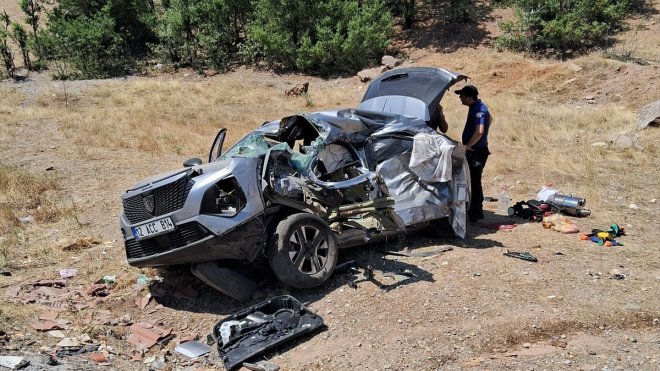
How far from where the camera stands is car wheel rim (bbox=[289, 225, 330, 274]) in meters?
5.38

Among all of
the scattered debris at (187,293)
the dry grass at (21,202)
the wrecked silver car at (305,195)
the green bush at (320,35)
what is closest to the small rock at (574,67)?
the green bush at (320,35)

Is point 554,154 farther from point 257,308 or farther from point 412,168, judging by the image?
point 257,308

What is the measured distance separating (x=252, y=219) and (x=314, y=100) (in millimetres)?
15355

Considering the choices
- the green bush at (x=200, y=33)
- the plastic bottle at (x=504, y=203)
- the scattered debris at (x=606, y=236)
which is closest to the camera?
the scattered debris at (x=606, y=236)

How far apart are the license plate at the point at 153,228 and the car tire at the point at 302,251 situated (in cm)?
93

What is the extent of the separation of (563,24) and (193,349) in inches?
913

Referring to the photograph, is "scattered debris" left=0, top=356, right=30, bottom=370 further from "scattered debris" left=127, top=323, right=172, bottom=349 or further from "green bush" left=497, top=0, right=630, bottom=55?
"green bush" left=497, top=0, right=630, bottom=55

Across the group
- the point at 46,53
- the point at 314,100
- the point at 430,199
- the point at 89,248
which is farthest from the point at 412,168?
the point at 46,53

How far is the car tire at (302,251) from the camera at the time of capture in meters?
5.23

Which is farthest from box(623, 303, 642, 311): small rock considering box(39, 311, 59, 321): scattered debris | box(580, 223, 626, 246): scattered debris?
box(39, 311, 59, 321): scattered debris

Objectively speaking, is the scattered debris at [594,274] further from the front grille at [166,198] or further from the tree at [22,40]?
the tree at [22,40]

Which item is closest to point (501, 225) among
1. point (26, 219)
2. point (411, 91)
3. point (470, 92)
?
point (470, 92)

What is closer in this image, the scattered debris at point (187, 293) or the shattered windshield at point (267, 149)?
the scattered debris at point (187, 293)

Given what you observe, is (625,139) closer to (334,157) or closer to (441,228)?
(441,228)
